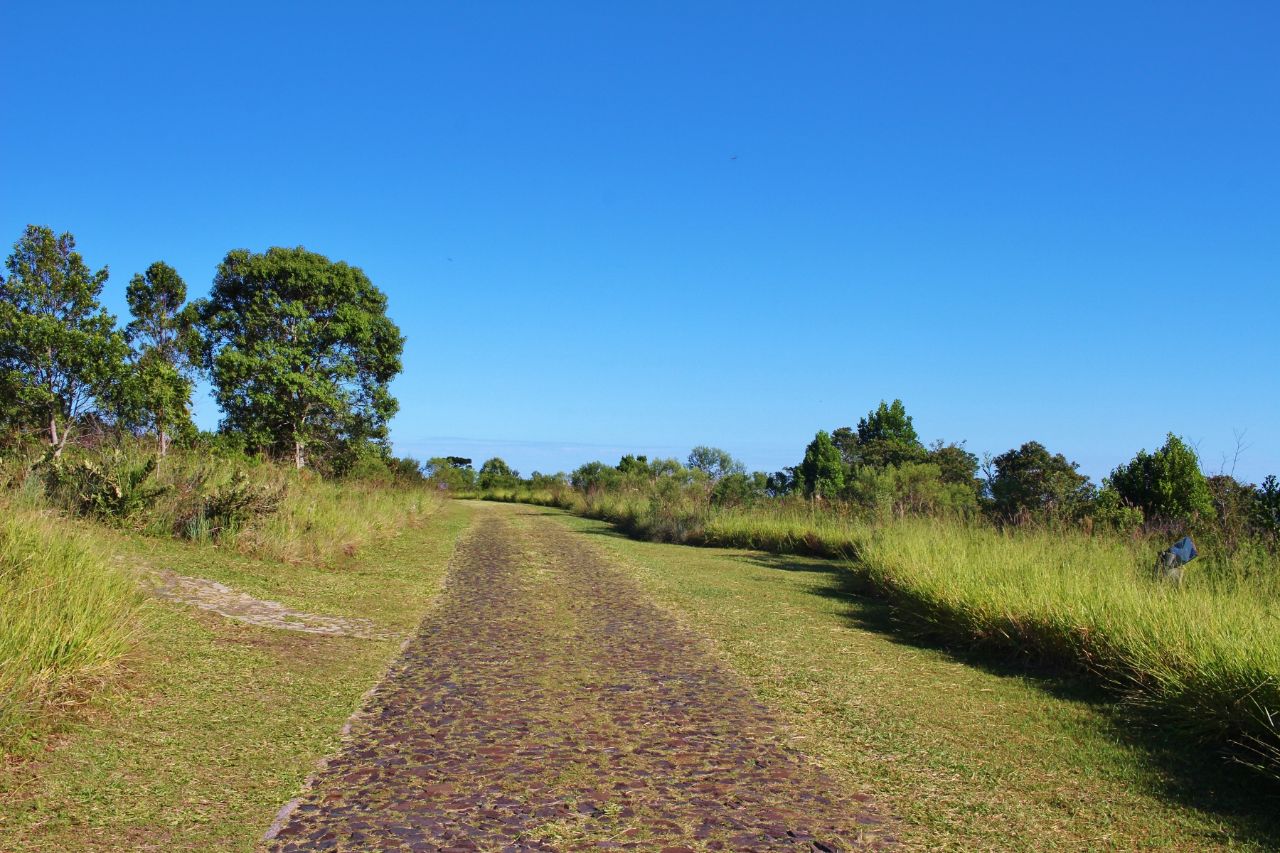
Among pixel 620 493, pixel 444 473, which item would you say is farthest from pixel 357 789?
pixel 444 473

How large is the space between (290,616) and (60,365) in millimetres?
15646

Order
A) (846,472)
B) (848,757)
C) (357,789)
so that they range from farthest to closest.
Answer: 1. (846,472)
2. (848,757)
3. (357,789)

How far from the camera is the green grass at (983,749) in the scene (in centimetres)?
402

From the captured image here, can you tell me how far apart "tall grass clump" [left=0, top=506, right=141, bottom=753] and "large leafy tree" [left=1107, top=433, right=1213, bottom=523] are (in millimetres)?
16793

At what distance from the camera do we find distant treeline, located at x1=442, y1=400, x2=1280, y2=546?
12.7m

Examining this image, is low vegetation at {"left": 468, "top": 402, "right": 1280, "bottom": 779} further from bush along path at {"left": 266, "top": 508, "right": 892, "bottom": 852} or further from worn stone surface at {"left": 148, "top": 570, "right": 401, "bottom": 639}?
worn stone surface at {"left": 148, "top": 570, "right": 401, "bottom": 639}

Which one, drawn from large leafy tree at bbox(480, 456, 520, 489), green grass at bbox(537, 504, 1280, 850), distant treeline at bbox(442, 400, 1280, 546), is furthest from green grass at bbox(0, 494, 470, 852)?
large leafy tree at bbox(480, 456, 520, 489)

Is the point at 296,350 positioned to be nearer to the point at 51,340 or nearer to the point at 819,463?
the point at 51,340

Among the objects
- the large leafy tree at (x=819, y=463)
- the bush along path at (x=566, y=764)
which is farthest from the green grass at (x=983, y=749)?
the large leafy tree at (x=819, y=463)

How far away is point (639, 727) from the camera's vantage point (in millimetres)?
5371

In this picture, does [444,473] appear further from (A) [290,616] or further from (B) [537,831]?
(B) [537,831]

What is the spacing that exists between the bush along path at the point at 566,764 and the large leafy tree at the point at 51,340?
16681 mm

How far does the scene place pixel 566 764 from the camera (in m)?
4.62

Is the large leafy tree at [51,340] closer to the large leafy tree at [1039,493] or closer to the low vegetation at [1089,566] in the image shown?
the low vegetation at [1089,566]
